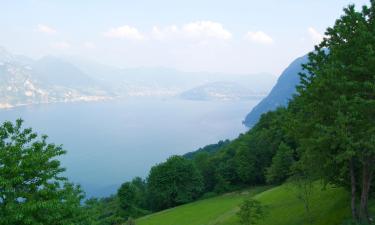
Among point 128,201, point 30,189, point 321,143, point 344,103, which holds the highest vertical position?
point 344,103

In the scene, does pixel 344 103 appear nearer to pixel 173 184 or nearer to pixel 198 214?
pixel 198 214

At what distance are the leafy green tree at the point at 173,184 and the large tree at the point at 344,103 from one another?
49768 mm

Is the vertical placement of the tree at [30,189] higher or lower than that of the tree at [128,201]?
higher

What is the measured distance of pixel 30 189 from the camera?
14.7m

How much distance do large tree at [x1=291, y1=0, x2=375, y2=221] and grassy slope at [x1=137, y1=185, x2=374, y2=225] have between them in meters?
6.54

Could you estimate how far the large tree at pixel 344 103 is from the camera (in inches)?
679

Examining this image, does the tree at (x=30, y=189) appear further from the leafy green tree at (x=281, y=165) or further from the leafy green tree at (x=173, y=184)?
the leafy green tree at (x=173, y=184)

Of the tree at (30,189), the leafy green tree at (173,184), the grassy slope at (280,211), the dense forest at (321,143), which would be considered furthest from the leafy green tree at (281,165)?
the tree at (30,189)

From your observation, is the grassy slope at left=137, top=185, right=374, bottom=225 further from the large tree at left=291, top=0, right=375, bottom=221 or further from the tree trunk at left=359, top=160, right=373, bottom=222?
the large tree at left=291, top=0, right=375, bottom=221

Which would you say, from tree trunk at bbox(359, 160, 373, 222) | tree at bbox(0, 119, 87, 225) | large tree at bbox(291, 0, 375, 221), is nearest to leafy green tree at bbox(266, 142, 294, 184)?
large tree at bbox(291, 0, 375, 221)

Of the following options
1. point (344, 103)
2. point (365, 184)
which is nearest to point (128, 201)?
point (365, 184)

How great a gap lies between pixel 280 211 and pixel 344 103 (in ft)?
71.1

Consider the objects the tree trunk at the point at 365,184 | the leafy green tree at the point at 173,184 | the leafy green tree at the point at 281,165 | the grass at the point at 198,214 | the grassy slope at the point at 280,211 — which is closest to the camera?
the tree trunk at the point at 365,184

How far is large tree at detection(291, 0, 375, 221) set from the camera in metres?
17.2
